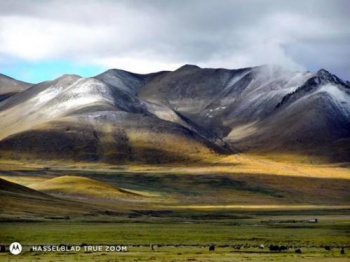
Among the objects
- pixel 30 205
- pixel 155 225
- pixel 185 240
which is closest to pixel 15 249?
pixel 185 240

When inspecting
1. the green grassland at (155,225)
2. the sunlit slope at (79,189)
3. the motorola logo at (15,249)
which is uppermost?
the sunlit slope at (79,189)

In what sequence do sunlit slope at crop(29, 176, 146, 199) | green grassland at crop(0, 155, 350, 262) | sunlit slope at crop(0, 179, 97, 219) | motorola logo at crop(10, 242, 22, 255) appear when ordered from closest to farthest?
motorola logo at crop(10, 242, 22, 255) < green grassland at crop(0, 155, 350, 262) < sunlit slope at crop(0, 179, 97, 219) < sunlit slope at crop(29, 176, 146, 199)

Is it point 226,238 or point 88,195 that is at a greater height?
point 88,195

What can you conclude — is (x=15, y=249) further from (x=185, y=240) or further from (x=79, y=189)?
(x=79, y=189)

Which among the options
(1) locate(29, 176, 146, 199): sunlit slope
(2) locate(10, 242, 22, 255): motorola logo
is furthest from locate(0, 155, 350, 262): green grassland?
(2) locate(10, 242, 22, 255): motorola logo

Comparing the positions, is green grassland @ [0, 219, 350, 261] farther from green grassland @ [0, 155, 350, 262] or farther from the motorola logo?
the motorola logo

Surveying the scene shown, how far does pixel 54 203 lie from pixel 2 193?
29.5ft

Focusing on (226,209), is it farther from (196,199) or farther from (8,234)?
(8,234)

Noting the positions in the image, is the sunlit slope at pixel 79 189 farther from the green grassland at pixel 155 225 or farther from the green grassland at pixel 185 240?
the green grassland at pixel 185 240

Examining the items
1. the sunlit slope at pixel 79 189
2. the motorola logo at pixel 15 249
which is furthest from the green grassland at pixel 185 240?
the sunlit slope at pixel 79 189

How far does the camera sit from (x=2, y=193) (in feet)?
441

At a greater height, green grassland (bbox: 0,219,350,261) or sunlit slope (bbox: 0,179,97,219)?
sunlit slope (bbox: 0,179,97,219)

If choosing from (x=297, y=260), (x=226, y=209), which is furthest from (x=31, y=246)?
(x=226, y=209)

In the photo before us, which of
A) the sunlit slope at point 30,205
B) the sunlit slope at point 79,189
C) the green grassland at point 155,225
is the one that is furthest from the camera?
the sunlit slope at point 79,189
